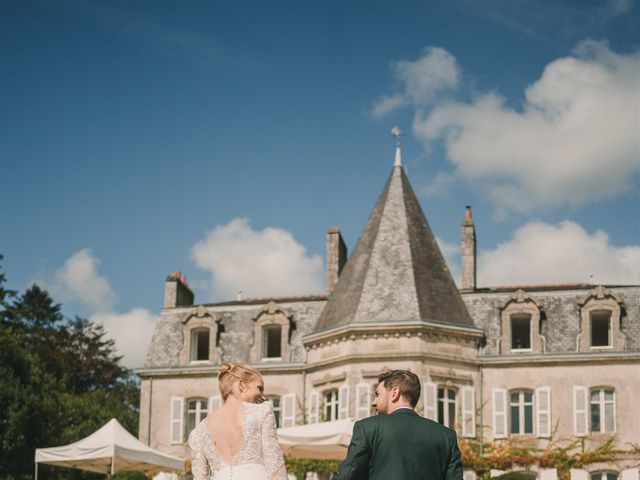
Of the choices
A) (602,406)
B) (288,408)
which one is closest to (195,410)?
(288,408)

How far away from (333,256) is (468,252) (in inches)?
179

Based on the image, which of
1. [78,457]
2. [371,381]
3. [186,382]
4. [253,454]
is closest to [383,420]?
[253,454]

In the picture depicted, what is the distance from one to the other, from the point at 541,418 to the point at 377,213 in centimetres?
801

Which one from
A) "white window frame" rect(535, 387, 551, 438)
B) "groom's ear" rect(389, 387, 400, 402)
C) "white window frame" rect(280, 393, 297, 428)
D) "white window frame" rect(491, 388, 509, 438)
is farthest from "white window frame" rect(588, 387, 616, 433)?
"groom's ear" rect(389, 387, 400, 402)

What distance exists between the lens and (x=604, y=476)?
29.6 meters

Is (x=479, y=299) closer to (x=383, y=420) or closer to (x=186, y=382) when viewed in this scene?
(x=186, y=382)

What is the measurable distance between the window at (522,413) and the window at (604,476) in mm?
2175

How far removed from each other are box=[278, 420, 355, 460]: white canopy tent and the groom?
12077mm

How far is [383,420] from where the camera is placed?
576cm

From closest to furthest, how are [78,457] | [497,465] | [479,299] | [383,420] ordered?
[383,420] < [78,457] < [497,465] < [479,299]

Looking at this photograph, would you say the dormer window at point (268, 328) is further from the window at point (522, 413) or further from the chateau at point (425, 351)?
the window at point (522, 413)

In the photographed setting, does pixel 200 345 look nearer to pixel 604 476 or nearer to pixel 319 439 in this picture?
pixel 604 476

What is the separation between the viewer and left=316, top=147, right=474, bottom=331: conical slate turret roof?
99.8ft

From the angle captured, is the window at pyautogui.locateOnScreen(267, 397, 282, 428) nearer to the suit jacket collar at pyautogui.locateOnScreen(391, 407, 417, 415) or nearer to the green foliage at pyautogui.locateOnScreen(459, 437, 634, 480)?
the green foliage at pyautogui.locateOnScreen(459, 437, 634, 480)
